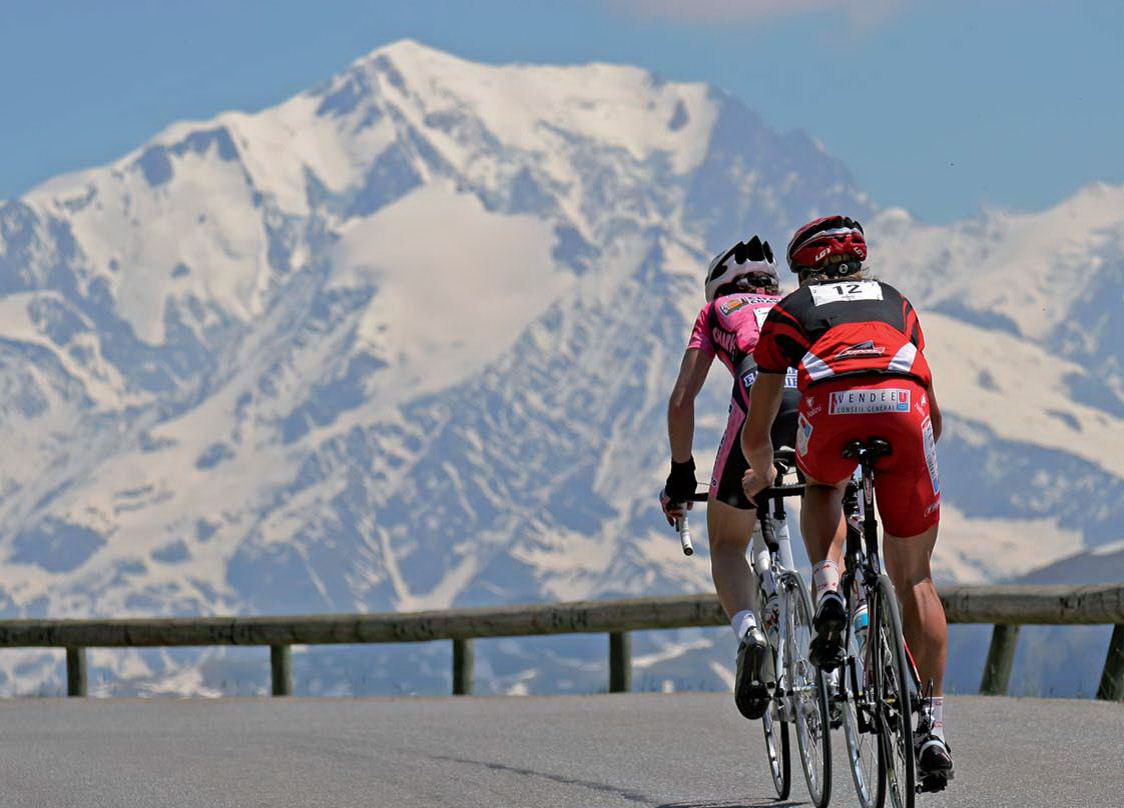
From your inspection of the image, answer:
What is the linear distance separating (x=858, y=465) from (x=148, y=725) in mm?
6753

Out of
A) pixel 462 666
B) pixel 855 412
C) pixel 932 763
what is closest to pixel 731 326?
pixel 855 412

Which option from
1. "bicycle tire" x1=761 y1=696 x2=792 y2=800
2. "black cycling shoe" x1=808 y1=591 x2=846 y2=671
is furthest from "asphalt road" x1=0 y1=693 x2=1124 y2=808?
"black cycling shoe" x1=808 y1=591 x2=846 y2=671

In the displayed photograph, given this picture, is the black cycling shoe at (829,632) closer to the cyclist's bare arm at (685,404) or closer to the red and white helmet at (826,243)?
the red and white helmet at (826,243)

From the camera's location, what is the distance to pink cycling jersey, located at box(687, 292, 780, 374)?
716cm

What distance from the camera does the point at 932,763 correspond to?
18.9ft

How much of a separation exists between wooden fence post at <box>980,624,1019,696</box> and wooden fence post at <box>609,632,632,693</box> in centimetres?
248

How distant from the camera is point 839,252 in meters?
6.29

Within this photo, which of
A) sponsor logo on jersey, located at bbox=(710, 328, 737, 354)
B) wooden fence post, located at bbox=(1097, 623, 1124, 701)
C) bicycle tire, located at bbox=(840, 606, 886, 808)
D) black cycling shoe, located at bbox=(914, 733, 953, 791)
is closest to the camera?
black cycling shoe, located at bbox=(914, 733, 953, 791)

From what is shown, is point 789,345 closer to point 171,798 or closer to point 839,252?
point 839,252

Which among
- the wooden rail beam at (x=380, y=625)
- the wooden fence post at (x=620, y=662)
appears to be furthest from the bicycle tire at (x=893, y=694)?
the wooden fence post at (x=620, y=662)

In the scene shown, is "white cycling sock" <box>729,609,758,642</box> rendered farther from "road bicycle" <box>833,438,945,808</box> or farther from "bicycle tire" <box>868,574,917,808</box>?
"bicycle tire" <box>868,574,917,808</box>

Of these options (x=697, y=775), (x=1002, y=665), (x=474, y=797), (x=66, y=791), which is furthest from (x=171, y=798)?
(x=1002, y=665)

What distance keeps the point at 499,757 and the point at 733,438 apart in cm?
259

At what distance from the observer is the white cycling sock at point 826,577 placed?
6.28m
